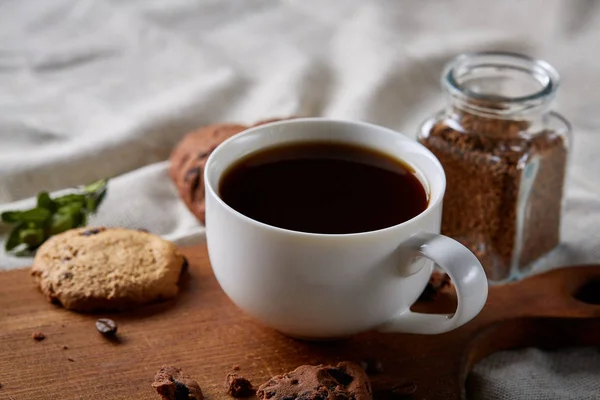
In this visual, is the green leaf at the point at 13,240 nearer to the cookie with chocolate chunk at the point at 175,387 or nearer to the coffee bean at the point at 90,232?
the coffee bean at the point at 90,232

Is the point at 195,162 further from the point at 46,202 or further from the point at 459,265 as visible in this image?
the point at 459,265

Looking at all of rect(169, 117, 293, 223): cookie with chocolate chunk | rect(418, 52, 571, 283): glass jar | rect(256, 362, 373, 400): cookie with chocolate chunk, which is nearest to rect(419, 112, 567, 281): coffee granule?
rect(418, 52, 571, 283): glass jar

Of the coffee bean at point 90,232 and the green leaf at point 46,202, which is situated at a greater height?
the coffee bean at point 90,232

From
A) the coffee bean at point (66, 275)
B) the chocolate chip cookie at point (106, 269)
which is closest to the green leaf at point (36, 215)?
the chocolate chip cookie at point (106, 269)

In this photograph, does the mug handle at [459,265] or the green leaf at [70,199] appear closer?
the mug handle at [459,265]

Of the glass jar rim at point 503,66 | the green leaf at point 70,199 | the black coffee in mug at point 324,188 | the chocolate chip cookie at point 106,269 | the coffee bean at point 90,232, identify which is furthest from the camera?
the green leaf at point 70,199

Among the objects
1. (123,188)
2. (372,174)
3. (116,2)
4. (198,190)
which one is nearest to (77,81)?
(116,2)
